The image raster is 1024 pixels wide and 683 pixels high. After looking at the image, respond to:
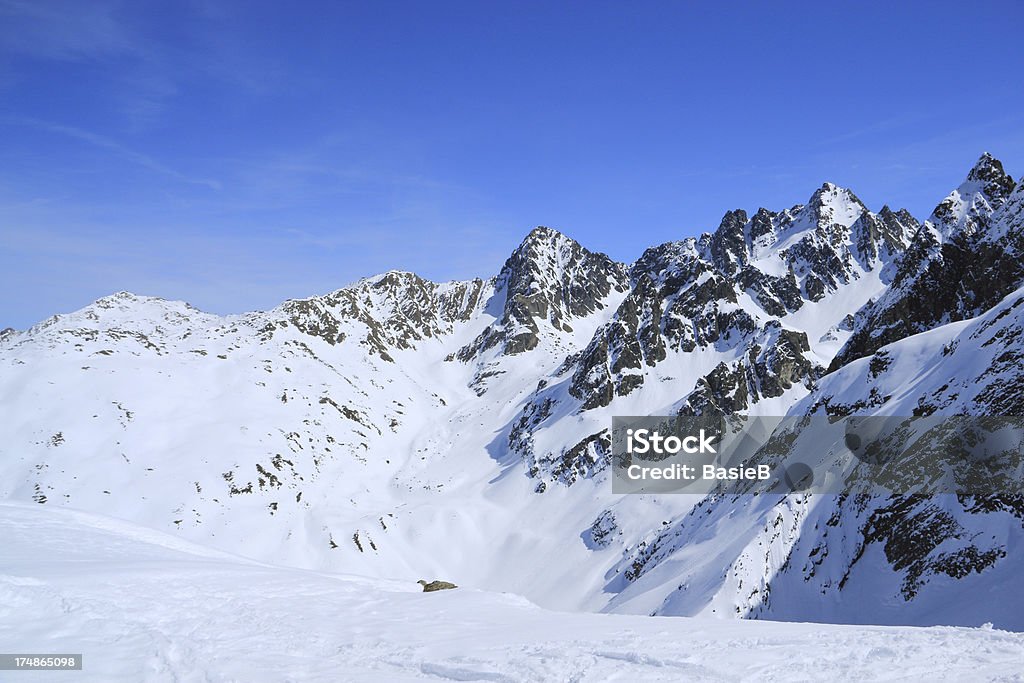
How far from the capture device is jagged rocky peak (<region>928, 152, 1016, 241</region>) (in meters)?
95.1

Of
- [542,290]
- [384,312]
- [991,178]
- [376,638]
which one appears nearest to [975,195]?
[991,178]

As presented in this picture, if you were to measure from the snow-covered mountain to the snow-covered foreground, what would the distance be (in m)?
16.6

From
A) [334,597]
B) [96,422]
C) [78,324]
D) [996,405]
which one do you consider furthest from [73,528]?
[78,324]

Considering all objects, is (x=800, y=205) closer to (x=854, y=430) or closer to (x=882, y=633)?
(x=854, y=430)

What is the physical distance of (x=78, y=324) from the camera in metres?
161

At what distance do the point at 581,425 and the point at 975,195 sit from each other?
81.1m

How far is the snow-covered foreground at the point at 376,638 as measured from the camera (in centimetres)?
1157

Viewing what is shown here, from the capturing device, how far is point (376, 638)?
46.1ft

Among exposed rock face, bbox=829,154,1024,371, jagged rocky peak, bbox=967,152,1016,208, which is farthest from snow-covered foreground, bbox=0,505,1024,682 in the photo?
jagged rocky peak, bbox=967,152,1016,208

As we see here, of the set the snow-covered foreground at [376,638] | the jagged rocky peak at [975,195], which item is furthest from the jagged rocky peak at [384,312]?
the jagged rocky peak at [975,195]

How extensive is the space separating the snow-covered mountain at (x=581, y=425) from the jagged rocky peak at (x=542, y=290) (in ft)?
17.5

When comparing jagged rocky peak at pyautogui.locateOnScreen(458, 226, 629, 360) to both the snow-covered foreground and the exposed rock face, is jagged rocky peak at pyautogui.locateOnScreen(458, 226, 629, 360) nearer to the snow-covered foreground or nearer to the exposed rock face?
the exposed rock face

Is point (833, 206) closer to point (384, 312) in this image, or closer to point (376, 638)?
point (384, 312)

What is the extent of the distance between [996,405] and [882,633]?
83.2 ft
